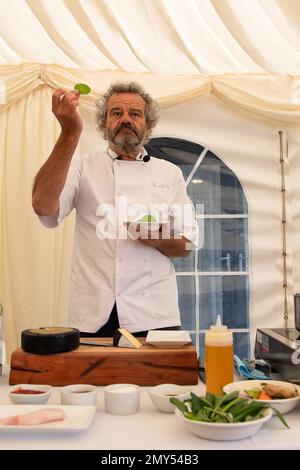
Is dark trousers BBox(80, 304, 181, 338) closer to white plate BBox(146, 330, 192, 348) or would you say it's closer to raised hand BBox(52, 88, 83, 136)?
white plate BBox(146, 330, 192, 348)

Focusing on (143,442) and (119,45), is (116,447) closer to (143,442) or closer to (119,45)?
(143,442)

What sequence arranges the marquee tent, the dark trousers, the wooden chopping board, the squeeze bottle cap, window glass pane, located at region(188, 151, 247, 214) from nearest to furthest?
the squeeze bottle cap → the wooden chopping board → the dark trousers → the marquee tent → window glass pane, located at region(188, 151, 247, 214)

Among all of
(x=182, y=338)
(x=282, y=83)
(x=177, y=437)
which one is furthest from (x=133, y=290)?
(x=282, y=83)

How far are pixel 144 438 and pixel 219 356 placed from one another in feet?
0.99

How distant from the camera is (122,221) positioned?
2.07 metres

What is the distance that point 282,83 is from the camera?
3.13 meters

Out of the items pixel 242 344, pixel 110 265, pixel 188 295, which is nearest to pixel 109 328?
pixel 110 265

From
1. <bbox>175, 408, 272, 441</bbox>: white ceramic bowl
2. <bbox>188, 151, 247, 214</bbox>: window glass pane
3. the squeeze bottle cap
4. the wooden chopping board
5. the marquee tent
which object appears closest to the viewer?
<bbox>175, 408, 272, 441</bbox>: white ceramic bowl

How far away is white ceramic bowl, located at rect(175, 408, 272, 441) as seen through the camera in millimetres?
838

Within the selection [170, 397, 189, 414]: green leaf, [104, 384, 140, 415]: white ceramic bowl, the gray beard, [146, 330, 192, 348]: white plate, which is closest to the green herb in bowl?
[170, 397, 189, 414]: green leaf

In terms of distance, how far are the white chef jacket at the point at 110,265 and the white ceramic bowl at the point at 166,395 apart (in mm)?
834

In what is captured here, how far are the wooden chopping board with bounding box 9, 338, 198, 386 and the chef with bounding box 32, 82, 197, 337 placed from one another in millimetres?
660

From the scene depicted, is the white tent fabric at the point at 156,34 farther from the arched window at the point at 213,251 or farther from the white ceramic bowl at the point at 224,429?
the white ceramic bowl at the point at 224,429

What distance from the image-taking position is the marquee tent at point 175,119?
2.62 meters
